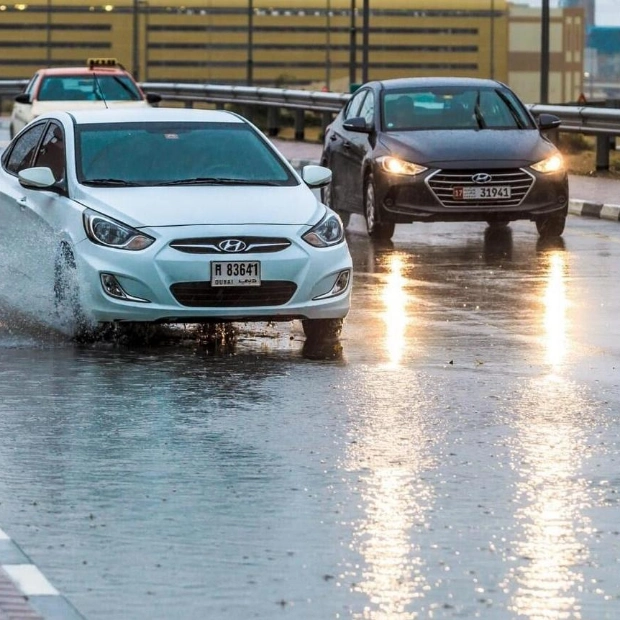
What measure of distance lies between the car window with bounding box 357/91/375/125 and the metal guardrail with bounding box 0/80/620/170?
295 inches

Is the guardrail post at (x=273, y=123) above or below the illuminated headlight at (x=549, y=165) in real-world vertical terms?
below

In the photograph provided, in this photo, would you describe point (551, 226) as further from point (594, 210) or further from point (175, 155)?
point (175, 155)

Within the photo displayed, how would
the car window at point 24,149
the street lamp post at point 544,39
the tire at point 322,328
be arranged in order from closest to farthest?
the tire at point 322,328, the car window at point 24,149, the street lamp post at point 544,39

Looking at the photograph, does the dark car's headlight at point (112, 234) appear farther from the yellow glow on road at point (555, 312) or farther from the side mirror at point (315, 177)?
the yellow glow on road at point (555, 312)

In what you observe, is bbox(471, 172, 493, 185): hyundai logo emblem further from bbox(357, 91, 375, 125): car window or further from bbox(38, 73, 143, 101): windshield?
bbox(38, 73, 143, 101): windshield

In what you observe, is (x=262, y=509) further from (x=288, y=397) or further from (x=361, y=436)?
(x=288, y=397)

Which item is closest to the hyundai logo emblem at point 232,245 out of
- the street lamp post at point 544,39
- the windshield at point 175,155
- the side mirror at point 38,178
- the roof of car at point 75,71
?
the windshield at point 175,155

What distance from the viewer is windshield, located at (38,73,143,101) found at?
3538cm

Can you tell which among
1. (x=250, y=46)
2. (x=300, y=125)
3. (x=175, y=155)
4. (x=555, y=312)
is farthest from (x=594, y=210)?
(x=250, y=46)

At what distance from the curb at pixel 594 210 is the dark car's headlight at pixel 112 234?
1175 cm

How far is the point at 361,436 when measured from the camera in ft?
29.2

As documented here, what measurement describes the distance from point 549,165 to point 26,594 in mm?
14178

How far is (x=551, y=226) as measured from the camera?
20250 millimetres

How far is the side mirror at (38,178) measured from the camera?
12969 millimetres
